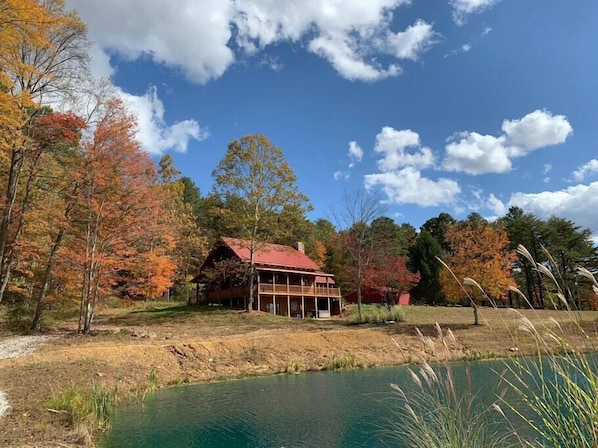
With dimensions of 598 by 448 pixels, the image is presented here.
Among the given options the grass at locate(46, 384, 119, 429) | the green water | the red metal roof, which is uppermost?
the red metal roof

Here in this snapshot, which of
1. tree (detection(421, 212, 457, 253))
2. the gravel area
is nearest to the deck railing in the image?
the gravel area

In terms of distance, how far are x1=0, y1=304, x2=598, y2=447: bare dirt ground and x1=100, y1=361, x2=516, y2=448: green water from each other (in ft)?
4.69

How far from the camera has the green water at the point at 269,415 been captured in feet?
29.3

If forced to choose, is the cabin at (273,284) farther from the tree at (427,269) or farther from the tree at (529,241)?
the tree at (529,241)

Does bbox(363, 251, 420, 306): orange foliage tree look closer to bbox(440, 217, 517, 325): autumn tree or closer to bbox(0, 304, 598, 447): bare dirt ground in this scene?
bbox(440, 217, 517, 325): autumn tree

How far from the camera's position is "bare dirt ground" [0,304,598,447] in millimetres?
10383

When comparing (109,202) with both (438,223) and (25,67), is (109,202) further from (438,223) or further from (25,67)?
(438,223)

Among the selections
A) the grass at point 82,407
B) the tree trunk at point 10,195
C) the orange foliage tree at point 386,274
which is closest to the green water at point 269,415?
the grass at point 82,407

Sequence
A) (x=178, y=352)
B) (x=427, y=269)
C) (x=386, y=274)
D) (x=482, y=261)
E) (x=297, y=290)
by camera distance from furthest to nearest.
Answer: (x=427, y=269) < (x=386, y=274) < (x=297, y=290) < (x=482, y=261) < (x=178, y=352)

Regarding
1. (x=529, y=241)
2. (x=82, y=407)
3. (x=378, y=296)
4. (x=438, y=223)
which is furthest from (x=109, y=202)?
(x=438, y=223)

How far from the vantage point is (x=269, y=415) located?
11.0 metres

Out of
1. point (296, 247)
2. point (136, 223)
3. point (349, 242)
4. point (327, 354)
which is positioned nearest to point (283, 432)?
point (327, 354)

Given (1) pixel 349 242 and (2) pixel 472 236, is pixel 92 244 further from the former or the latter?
(2) pixel 472 236

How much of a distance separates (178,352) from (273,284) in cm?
1629
